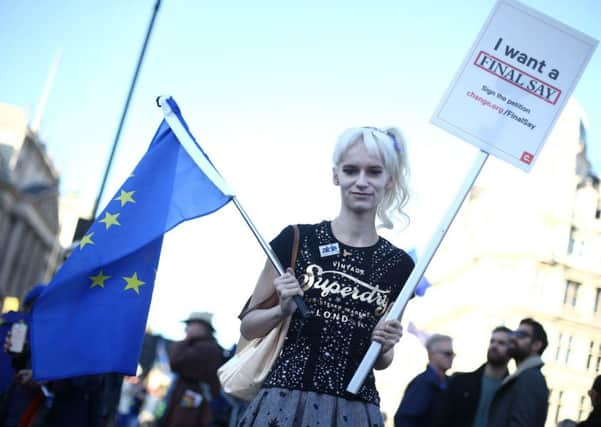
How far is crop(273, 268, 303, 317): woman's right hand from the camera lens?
12.3 ft

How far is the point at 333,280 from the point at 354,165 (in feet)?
1.57

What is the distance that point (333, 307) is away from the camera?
3.82 meters

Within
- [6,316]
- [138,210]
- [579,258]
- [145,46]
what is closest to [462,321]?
[579,258]

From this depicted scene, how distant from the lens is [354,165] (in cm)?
403

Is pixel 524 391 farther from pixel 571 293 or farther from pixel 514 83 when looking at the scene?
pixel 571 293

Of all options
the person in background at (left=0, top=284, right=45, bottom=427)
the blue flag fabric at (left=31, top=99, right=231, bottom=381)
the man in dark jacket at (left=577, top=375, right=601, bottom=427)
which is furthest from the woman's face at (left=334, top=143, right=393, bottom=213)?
the person in background at (left=0, top=284, right=45, bottom=427)

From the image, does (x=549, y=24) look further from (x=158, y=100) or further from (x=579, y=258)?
(x=579, y=258)

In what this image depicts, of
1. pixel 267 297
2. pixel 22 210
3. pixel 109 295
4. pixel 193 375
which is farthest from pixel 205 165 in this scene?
pixel 22 210

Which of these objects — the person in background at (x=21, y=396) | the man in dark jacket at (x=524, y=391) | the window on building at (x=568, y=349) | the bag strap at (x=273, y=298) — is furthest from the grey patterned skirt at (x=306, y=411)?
the window on building at (x=568, y=349)

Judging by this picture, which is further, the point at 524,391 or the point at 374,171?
the point at 524,391

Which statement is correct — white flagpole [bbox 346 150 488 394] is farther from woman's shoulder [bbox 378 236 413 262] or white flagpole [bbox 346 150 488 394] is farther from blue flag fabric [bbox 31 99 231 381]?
blue flag fabric [bbox 31 99 231 381]

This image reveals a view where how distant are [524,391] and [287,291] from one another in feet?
11.5

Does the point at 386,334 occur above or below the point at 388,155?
below

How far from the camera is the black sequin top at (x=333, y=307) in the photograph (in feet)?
12.2
